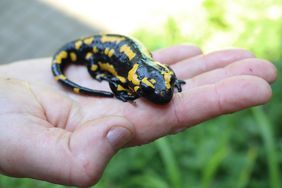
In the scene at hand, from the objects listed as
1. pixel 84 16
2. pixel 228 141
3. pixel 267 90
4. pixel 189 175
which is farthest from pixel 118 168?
pixel 84 16

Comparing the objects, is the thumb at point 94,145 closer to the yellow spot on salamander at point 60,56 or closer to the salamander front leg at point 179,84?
the salamander front leg at point 179,84

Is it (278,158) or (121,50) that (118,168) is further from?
(278,158)

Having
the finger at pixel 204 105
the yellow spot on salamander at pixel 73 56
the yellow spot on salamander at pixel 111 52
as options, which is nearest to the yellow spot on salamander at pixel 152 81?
the finger at pixel 204 105

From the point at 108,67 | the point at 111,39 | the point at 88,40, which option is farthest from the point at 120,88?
the point at 88,40

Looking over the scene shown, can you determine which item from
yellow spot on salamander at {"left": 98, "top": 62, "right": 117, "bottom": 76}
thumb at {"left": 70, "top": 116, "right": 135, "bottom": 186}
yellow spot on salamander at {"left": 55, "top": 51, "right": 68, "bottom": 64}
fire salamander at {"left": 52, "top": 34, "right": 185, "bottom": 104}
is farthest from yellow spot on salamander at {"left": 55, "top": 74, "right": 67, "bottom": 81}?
thumb at {"left": 70, "top": 116, "right": 135, "bottom": 186}

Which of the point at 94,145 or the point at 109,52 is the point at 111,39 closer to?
the point at 109,52

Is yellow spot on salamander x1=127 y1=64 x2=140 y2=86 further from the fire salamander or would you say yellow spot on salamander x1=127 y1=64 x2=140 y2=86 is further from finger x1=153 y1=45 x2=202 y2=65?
finger x1=153 y1=45 x2=202 y2=65

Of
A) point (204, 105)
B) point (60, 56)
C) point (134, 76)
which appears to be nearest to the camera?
point (204, 105)
